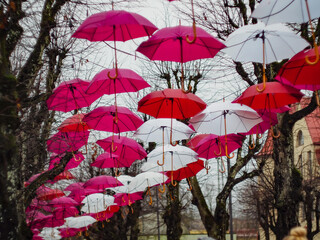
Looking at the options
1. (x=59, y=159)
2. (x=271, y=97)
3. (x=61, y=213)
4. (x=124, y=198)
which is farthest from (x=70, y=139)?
(x=61, y=213)

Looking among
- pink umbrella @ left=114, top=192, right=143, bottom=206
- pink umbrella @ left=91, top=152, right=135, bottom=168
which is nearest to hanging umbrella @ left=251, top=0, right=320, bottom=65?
pink umbrella @ left=91, top=152, right=135, bottom=168

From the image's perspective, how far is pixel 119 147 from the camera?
43.3 feet

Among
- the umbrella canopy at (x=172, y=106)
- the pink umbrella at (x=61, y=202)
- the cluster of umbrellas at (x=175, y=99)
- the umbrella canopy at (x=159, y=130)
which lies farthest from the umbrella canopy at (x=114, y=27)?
the pink umbrella at (x=61, y=202)

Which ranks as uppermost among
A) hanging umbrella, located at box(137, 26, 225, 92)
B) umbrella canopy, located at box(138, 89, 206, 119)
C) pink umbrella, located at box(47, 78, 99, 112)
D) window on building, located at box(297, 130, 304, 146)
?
window on building, located at box(297, 130, 304, 146)

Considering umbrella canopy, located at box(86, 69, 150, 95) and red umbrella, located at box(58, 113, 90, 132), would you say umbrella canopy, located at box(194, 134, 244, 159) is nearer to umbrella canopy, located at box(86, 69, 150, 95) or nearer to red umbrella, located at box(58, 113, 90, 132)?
umbrella canopy, located at box(86, 69, 150, 95)

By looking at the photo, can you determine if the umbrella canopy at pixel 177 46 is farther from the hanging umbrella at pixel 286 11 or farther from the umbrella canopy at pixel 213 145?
the umbrella canopy at pixel 213 145

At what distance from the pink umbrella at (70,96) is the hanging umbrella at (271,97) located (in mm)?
3569

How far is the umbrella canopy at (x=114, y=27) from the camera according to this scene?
696cm

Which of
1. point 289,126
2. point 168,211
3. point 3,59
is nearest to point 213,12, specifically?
point 289,126

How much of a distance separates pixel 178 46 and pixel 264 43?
161 centimetres

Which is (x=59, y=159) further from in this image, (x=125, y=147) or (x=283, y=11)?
(x=283, y=11)

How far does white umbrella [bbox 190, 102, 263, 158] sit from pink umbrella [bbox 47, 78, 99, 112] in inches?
103

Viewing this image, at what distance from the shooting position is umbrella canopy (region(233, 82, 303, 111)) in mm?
8695

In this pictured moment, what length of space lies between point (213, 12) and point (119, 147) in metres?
5.09
